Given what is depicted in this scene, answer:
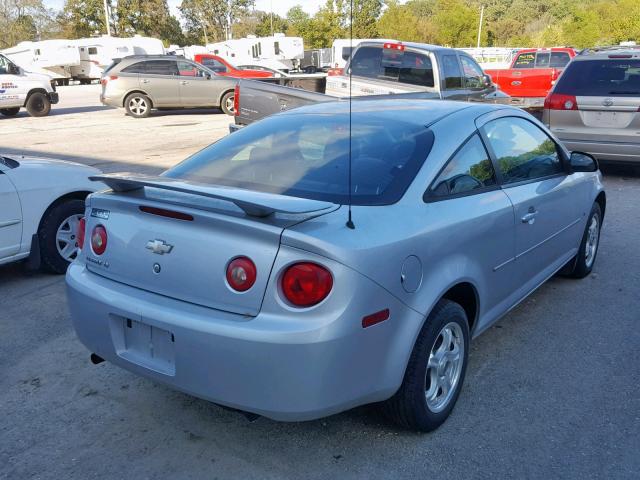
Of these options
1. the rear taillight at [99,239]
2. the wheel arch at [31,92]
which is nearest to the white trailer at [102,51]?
the wheel arch at [31,92]

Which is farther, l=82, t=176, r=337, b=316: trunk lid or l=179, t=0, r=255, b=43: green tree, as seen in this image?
l=179, t=0, r=255, b=43: green tree

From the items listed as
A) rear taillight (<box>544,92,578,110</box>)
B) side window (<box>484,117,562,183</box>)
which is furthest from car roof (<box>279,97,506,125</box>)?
rear taillight (<box>544,92,578,110</box>)

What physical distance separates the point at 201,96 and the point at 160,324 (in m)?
17.1

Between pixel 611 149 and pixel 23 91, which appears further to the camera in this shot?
pixel 23 91

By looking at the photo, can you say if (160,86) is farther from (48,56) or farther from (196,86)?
(48,56)

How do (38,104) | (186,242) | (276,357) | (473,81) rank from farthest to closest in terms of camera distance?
(38,104), (473,81), (186,242), (276,357)

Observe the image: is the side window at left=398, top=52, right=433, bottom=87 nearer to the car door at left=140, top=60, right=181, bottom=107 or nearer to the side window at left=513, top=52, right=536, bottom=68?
the car door at left=140, top=60, right=181, bottom=107

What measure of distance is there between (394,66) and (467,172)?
25.3ft

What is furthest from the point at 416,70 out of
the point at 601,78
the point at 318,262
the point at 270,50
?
the point at 270,50

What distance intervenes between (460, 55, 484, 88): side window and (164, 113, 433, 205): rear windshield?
8.08 m

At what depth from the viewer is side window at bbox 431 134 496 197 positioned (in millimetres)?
3236

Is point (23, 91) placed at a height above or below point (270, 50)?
below

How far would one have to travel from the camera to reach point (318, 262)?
98.5 inches

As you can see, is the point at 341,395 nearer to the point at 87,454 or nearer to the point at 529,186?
the point at 87,454
